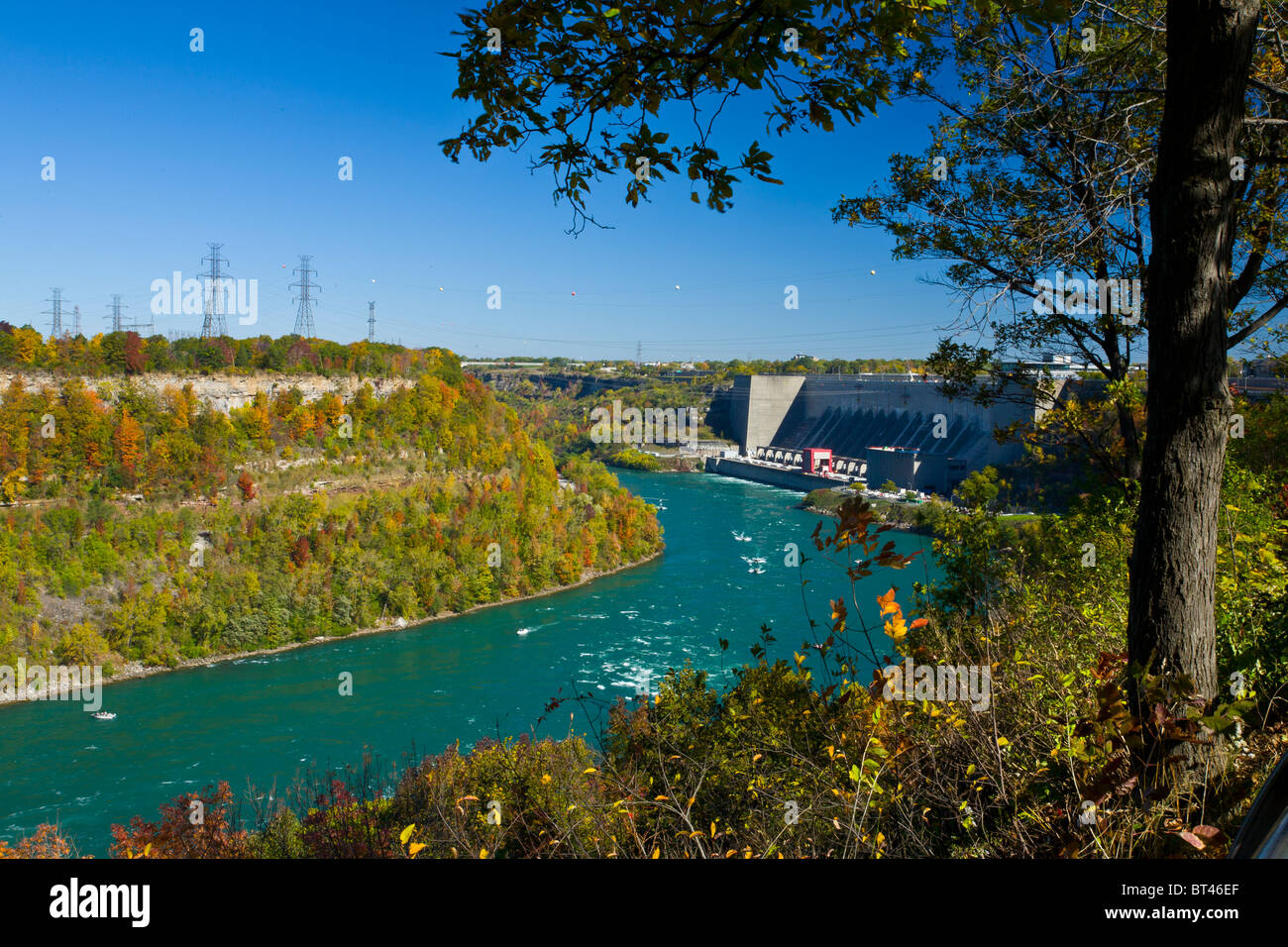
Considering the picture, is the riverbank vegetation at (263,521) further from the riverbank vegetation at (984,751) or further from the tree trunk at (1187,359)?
the tree trunk at (1187,359)

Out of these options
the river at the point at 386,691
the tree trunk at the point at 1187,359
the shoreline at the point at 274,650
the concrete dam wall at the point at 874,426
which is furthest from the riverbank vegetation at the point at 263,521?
the tree trunk at the point at 1187,359

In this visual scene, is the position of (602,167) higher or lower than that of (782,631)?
higher

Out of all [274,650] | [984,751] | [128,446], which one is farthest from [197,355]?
[984,751]

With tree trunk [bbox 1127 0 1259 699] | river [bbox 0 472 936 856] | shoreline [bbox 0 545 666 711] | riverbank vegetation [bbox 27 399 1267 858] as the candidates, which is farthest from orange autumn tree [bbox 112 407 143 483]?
tree trunk [bbox 1127 0 1259 699]

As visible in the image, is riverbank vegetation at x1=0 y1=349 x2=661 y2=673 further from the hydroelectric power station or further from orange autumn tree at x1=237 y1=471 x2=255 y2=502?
the hydroelectric power station
